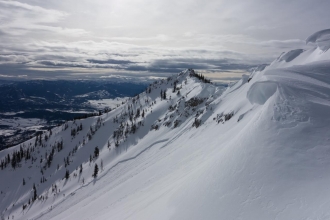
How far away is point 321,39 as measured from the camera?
49.3m

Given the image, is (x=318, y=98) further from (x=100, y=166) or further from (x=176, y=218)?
(x=100, y=166)

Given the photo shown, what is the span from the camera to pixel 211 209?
14.1 m

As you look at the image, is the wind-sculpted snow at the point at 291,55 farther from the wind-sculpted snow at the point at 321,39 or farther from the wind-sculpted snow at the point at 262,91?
the wind-sculpted snow at the point at 262,91

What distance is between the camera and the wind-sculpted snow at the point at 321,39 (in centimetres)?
4834

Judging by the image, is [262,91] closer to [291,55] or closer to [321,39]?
[321,39]

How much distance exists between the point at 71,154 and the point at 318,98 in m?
155

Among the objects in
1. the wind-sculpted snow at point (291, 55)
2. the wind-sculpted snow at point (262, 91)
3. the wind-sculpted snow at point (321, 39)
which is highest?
the wind-sculpted snow at point (321, 39)

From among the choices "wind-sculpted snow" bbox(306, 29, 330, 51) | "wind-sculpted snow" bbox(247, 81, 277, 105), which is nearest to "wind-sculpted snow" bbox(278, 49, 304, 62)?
"wind-sculpted snow" bbox(306, 29, 330, 51)

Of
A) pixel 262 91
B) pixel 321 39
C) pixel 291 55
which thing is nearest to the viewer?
pixel 262 91

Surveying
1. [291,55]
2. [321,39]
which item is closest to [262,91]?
[321,39]

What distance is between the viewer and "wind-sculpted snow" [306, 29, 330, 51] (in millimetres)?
48344

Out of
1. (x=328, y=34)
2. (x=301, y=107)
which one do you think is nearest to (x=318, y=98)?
(x=301, y=107)

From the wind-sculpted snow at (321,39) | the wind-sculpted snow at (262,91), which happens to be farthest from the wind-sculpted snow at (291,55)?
the wind-sculpted snow at (262,91)

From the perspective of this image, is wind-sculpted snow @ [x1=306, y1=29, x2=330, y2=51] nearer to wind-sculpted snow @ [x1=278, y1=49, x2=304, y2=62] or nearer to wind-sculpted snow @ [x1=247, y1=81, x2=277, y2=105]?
wind-sculpted snow @ [x1=278, y1=49, x2=304, y2=62]
